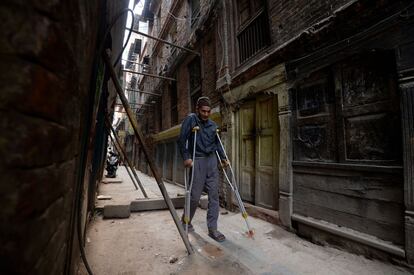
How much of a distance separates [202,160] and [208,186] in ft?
1.45

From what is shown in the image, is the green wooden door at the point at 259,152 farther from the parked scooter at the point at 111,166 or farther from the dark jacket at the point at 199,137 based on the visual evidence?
the parked scooter at the point at 111,166

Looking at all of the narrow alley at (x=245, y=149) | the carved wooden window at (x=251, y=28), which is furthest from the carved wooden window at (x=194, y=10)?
the narrow alley at (x=245, y=149)

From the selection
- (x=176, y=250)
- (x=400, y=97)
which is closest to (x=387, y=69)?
(x=400, y=97)

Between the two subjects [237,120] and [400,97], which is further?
[237,120]

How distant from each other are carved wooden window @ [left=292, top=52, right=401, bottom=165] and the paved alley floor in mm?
1400

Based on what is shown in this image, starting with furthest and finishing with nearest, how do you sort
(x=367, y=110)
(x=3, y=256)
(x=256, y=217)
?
(x=256, y=217) → (x=367, y=110) → (x=3, y=256)

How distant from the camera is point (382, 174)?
2885 millimetres

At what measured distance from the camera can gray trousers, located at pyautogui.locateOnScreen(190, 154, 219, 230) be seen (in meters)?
3.50

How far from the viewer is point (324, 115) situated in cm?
369

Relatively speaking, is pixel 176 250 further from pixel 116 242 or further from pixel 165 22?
pixel 165 22

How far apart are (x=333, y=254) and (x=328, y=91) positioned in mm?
2525

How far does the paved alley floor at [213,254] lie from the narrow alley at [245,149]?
0.08 feet

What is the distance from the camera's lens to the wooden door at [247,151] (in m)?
5.33

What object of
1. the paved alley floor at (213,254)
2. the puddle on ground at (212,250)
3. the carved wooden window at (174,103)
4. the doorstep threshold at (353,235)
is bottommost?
the paved alley floor at (213,254)
